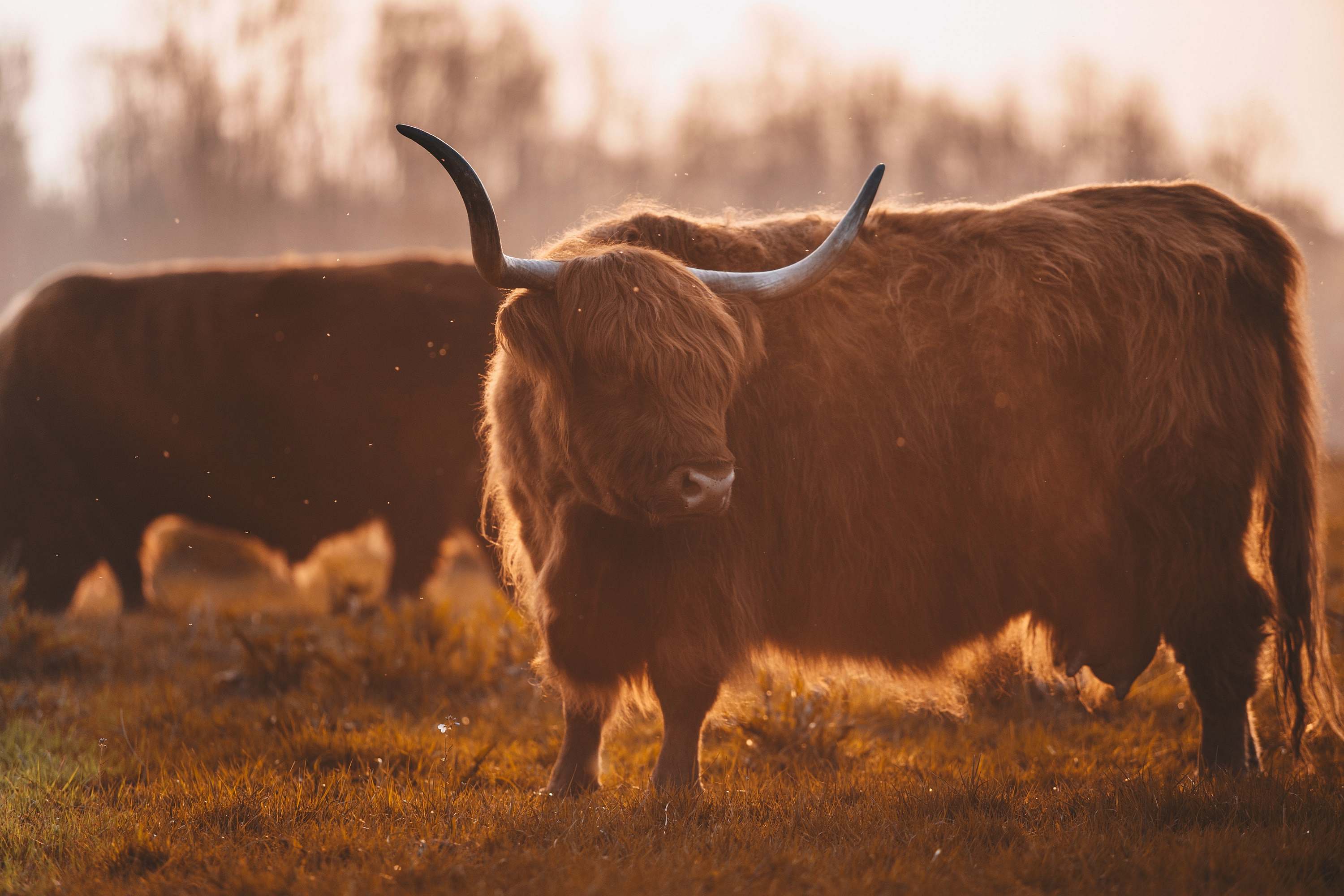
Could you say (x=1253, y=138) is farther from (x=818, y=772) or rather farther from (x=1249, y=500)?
(x=818, y=772)

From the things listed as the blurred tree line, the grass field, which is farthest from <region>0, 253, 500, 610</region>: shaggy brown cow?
the blurred tree line

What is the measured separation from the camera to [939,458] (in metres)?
3.23

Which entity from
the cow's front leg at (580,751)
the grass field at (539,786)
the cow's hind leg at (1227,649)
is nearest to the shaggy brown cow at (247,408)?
the grass field at (539,786)

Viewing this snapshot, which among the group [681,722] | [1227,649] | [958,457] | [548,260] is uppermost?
[548,260]

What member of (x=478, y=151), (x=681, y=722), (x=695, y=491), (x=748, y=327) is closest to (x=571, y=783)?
(x=681, y=722)

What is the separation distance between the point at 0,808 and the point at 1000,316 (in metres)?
3.20

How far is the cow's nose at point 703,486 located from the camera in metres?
2.60

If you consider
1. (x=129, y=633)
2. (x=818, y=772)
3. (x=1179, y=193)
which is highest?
(x=1179, y=193)

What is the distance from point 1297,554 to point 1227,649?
0.46m

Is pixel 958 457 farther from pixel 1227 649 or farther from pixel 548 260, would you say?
pixel 548 260

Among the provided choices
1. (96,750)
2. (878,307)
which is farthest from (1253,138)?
(96,750)

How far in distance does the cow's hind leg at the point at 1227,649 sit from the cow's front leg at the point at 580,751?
1.87 meters

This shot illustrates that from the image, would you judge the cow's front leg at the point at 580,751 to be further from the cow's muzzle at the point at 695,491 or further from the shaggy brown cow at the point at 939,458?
the cow's muzzle at the point at 695,491

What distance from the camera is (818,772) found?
3.39 m
